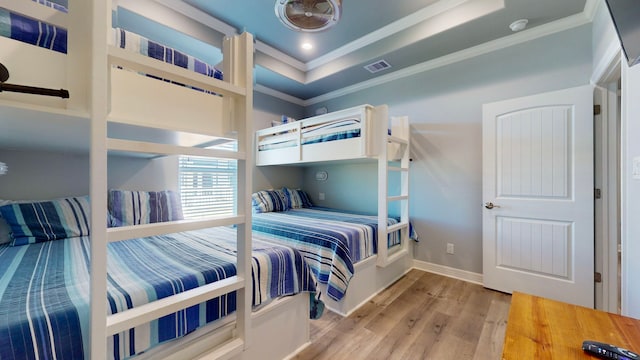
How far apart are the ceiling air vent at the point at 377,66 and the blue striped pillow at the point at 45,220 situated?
319cm

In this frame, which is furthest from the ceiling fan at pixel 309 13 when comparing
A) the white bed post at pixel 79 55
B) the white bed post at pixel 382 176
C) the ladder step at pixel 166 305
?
the ladder step at pixel 166 305

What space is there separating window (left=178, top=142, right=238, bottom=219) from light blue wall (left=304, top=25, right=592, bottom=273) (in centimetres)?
229

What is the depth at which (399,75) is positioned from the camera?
10.5ft

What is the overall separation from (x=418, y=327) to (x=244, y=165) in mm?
1738

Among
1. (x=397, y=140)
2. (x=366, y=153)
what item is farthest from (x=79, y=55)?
(x=397, y=140)

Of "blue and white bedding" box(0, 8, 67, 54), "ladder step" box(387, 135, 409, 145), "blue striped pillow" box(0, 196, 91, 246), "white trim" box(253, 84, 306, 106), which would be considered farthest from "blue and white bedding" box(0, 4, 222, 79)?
"white trim" box(253, 84, 306, 106)

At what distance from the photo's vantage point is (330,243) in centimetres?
188

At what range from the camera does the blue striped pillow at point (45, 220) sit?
5.10ft

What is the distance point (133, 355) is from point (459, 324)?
6.65 feet

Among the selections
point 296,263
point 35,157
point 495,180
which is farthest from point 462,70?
point 35,157

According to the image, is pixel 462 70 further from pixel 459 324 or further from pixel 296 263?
pixel 296 263

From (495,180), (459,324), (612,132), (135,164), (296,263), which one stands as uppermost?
(612,132)

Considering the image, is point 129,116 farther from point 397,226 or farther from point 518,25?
point 518,25

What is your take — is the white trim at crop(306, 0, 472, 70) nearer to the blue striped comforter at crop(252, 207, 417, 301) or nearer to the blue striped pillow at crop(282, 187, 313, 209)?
the blue striped pillow at crop(282, 187, 313, 209)
